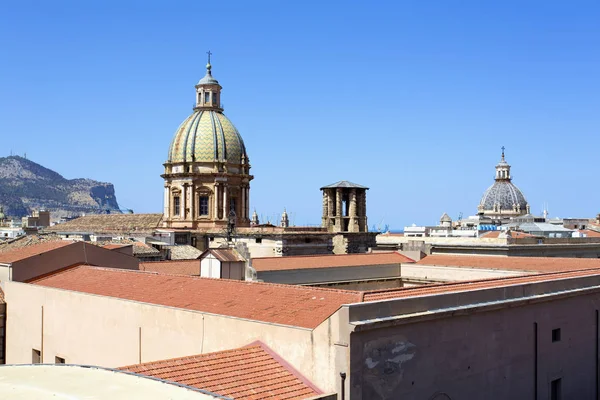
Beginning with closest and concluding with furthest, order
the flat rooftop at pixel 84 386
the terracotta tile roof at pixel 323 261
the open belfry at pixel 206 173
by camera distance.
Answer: the flat rooftop at pixel 84 386
the terracotta tile roof at pixel 323 261
the open belfry at pixel 206 173

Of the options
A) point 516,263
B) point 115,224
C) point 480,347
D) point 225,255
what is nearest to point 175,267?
point 225,255

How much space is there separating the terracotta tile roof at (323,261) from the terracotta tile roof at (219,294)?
941 centimetres

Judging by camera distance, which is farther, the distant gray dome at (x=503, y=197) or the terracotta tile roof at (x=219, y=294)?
the distant gray dome at (x=503, y=197)

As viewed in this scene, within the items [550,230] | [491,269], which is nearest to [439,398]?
[491,269]

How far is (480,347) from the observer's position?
18.6 metres

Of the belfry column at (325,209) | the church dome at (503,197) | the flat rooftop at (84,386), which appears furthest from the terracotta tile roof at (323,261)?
the church dome at (503,197)

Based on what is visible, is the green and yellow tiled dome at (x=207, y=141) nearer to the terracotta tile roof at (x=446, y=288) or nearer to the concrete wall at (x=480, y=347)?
the terracotta tile roof at (x=446, y=288)

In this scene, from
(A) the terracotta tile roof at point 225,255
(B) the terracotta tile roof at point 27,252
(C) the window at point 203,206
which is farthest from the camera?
(C) the window at point 203,206

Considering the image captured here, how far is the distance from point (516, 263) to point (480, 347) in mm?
16718

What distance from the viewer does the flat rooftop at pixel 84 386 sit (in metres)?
12.1

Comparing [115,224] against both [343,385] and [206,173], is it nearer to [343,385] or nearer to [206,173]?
[206,173]

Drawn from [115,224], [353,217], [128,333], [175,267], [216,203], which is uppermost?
[216,203]

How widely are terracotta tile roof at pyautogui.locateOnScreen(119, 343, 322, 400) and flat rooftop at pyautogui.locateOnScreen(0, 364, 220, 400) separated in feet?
4.03

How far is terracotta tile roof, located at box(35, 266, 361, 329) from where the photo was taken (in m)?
17.6
